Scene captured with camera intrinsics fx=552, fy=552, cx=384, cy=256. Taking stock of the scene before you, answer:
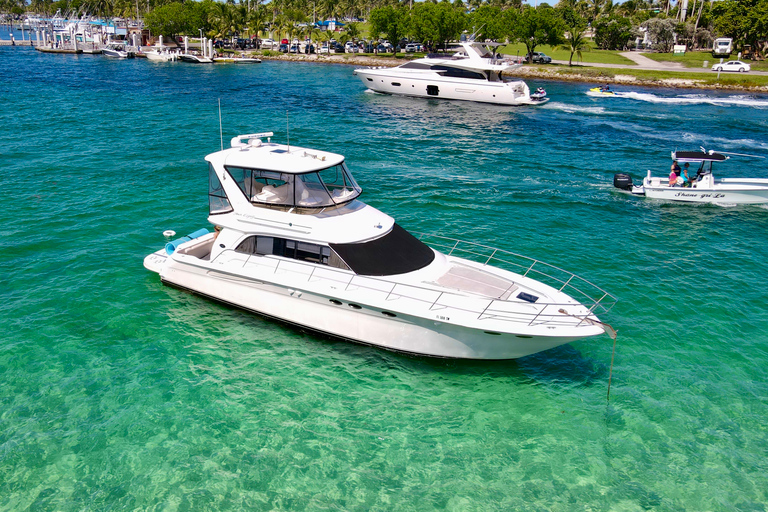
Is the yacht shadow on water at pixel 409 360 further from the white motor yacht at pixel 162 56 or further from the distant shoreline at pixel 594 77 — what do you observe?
the white motor yacht at pixel 162 56

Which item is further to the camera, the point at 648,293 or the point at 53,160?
the point at 53,160

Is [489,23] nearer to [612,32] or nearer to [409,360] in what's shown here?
[612,32]

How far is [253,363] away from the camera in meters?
14.0

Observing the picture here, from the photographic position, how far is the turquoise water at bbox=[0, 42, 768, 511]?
35.0 feet

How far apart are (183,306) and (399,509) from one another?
941 centimetres

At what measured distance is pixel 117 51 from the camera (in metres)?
104

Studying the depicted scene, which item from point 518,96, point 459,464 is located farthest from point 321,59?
point 459,464

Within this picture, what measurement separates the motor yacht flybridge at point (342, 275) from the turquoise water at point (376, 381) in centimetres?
85

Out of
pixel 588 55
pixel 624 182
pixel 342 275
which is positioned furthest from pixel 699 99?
pixel 342 275

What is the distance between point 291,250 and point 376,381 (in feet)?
14.0

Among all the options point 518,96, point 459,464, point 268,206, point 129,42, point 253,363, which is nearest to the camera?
point 459,464

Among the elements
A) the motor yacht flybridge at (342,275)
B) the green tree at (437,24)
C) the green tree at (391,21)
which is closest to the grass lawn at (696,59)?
the green tree at (437,24)

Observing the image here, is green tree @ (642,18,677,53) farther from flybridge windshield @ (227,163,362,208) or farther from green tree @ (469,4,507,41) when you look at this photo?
flybridge windshield @ (227,163,362,208)

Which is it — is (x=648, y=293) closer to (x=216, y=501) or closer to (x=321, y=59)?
(x=216, y=501)
